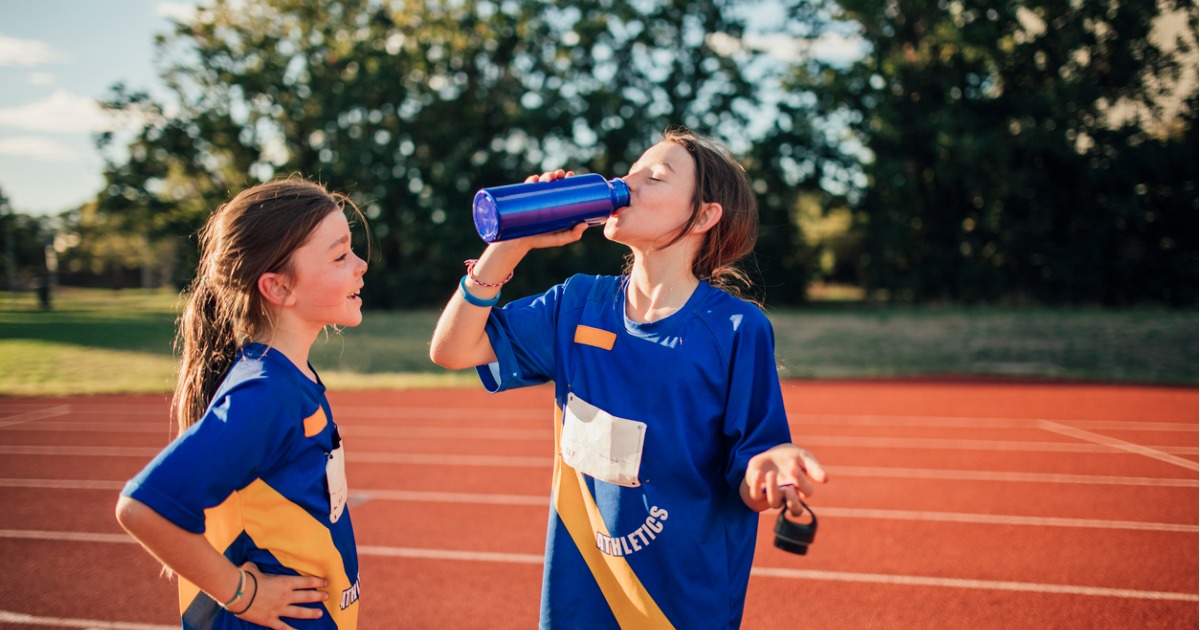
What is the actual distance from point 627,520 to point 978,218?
24.6m

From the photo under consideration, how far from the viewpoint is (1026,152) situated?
22.0m

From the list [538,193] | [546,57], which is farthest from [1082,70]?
[538,193]

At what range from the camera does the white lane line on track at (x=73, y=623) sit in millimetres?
3740

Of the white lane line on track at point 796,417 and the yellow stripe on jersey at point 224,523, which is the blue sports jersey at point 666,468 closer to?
the yellow stripe on jersey at point 224,523

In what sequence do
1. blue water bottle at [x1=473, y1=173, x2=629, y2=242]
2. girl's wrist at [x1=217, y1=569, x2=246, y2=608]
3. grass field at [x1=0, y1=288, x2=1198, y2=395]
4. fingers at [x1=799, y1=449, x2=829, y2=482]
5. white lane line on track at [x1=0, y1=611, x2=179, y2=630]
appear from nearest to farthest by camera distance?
1. fingers at [x1=799, y1=449, x2=829, y2=482]
2. girl's wrist at [x1=217, y1=569, x2=246, y2=608]
3. blue water bottle at [x1=473, y1=173, x2=629, y2=242]
4. white lane line on track at [x1=0, y1=611, x2=179, y2=630]
5. grass field at [x1=0, y1=288, x2=1198, y2=395]

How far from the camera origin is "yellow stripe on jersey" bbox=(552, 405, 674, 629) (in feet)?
5.73

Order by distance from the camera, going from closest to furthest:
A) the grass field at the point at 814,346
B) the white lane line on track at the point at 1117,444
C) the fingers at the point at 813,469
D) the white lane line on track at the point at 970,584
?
1. the fingers at the point at 813,469
2. the white lane line on track at the point at 970,584
3. the white lane line on track at the point at 1117,444
4. the grass field at the point at 814,346

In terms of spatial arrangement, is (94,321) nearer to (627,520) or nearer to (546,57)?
(627,520)

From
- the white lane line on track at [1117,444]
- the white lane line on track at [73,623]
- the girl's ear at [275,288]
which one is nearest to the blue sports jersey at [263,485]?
the girl's ear at [275,288]

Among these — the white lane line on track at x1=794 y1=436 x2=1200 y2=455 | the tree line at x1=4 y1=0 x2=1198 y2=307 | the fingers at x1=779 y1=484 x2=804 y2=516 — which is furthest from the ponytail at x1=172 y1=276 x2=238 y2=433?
the tree line at x1=4 y1=0 x2=1198 y2=307

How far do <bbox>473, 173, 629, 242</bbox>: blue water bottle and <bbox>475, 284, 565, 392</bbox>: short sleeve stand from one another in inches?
9.7

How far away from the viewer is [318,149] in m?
26.7

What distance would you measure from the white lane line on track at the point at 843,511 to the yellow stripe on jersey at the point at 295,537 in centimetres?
397

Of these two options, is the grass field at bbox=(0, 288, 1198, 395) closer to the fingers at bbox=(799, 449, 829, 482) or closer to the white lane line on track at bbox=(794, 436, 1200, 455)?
the white lane line on track at bbox=(794, 436, 1200, 455)
